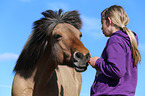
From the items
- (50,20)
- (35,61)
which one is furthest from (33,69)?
(50,20)

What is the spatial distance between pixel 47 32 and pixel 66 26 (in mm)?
413

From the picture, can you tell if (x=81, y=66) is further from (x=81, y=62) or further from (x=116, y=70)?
(x=116, y=70)

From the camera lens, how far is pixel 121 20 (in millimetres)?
2797

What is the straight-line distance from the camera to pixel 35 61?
4145 millimetres

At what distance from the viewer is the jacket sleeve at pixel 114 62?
249 centimetres

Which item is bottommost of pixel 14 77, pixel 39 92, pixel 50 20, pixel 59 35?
pixel 39 92

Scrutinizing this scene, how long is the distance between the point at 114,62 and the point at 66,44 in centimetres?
154

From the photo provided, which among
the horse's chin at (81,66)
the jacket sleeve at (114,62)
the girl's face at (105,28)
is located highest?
the girl's face at (105,28)

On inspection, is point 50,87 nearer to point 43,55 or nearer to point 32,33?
point 43,55

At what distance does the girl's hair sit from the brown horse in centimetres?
102

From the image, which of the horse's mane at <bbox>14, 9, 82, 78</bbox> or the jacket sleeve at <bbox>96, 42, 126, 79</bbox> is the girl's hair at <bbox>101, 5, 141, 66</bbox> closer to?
the jacket sleeve at <bbox>96, 42, 126, 79</bbox>

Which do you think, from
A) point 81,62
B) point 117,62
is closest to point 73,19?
point 81,62

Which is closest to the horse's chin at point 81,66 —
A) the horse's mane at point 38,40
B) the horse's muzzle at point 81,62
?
the horse's muzzle at point 81,62

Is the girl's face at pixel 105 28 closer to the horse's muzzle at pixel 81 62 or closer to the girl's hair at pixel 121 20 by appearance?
the girl's hair at pixel 121 20
